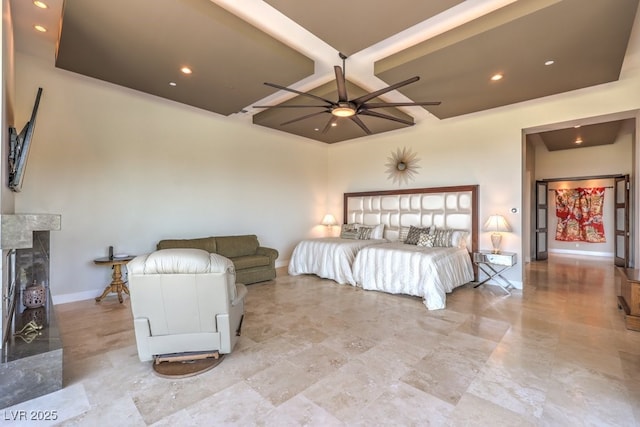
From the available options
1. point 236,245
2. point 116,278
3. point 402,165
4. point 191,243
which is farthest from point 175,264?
point 402,165

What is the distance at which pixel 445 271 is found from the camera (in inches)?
171

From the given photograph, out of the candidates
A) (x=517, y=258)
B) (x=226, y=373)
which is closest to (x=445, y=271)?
(x=517, y=258)

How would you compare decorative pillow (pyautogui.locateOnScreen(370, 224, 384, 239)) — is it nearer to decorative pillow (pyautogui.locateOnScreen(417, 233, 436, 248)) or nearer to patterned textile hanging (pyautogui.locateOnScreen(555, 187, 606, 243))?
decorative pillow (pyautogui.locateOnScreen(417, 233, 436, 248))

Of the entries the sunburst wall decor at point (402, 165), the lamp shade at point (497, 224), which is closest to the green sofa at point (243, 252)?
the sunburst wall decor at point (402, 165)

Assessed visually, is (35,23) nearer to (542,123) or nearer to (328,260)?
(328,260)

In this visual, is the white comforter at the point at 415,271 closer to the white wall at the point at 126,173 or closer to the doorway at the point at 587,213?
the white wall at the point at 126,173

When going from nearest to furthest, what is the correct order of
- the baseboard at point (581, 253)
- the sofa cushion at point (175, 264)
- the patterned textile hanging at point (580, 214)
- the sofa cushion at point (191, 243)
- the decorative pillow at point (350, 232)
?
the sofa cushion at point (175, 264)
the sofa cushion at point (191, 243)
the decorative pillow at point (350, 232)
the baseboard at point (581, 253)
the patterned textile hanging at point (580, 214)

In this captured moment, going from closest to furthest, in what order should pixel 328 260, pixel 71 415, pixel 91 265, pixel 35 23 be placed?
1. pixel 71 415
2. pixel 35 23
3. pixel 91 265
4. pixel 328 260

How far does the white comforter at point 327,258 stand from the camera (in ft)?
17.3

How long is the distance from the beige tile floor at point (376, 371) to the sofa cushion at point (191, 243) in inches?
40.3

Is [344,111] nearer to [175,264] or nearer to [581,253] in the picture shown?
[175,264]

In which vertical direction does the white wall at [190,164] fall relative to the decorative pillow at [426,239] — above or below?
above

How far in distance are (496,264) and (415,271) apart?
163 centimetres

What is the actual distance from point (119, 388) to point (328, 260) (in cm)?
377
